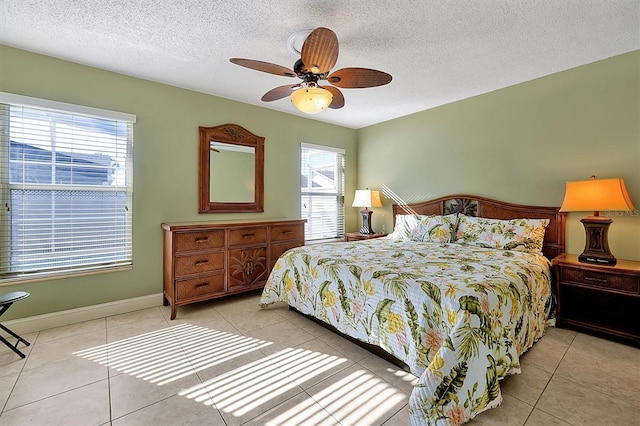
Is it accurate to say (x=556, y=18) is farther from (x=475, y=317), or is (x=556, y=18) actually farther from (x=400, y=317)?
(x=400, y=317)

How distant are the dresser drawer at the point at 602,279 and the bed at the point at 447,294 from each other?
161mm

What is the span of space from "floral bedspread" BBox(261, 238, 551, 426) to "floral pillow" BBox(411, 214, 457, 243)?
45cm

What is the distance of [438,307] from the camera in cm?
170

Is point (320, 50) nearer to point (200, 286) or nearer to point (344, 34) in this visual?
point (344, 34)

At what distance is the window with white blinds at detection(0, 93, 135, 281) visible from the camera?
252 centimetres

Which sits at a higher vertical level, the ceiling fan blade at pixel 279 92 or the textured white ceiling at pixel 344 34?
the textured white ceiling at pixel 344 34

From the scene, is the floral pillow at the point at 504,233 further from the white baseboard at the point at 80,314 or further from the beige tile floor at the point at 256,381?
the white baseboard at the point at 80,314

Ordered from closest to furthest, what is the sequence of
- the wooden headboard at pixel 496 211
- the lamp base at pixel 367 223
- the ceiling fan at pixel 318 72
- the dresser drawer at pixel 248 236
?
the ceiling fan at pixel 318 72, the wooden headboard at pixel 496 211, the dresser drawer at pixel 248 236, the lamp base at pixel 367 223

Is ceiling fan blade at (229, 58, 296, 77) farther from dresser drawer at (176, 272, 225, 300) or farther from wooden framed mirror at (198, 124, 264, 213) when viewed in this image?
dresser drawer at (176, 272, 225, 300)

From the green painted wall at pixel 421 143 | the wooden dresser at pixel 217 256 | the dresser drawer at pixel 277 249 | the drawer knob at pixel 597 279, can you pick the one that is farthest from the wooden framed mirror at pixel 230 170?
the drawer knob at pixel 597 279

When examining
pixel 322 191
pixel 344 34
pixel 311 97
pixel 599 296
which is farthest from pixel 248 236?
pixel 599 296

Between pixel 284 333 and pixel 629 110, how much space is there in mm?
3745

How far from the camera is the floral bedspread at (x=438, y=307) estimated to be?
1.49 m

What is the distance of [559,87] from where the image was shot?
9.82 ft
